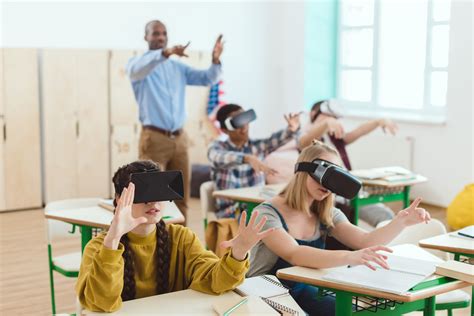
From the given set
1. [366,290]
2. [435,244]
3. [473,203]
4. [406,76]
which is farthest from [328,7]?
[366,290]

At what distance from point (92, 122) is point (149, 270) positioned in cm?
478

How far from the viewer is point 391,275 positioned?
7.98 feet

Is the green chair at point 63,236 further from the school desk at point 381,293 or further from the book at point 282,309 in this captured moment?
the book at point 282,309

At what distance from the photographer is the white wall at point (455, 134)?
21.4 feet

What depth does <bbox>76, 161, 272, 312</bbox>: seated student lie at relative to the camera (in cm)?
205

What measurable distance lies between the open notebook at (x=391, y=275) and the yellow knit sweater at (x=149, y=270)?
1.26 feet

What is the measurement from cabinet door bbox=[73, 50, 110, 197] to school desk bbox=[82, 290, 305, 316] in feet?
16.0

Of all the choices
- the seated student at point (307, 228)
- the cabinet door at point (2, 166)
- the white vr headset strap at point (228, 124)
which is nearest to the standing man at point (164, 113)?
the white vr headset strap at point (228, 124)

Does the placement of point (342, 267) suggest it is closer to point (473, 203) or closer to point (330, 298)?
point (330, 298)

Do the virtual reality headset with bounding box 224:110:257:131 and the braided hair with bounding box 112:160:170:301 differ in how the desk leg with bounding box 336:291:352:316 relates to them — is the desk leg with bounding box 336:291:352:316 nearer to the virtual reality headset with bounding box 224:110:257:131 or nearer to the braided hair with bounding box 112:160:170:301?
the braided hair with bounding box 112:160:170:301

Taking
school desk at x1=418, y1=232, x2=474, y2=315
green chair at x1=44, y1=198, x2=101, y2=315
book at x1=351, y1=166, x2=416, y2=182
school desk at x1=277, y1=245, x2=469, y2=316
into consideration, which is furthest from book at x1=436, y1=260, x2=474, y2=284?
book at x1=351, y1=166, x2=416, y2=182

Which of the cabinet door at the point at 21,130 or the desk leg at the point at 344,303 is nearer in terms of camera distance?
the desk leg at the point at 344,303

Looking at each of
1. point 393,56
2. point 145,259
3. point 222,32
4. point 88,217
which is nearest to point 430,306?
point 145,259

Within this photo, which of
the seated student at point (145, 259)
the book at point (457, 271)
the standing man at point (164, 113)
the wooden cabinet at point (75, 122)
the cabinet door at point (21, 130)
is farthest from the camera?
the wooden cabinet at point (75, 122)
